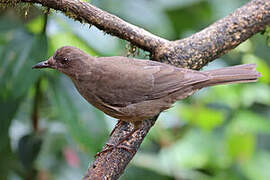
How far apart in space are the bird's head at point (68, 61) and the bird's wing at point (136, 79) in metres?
0.13

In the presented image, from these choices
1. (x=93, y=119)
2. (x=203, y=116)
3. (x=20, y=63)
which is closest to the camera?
(x=20, y=63)

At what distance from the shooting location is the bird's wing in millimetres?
3406

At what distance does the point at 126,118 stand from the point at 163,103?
0.32 m

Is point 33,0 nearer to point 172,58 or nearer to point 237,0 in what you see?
point 172,58

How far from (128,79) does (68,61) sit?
434 mm

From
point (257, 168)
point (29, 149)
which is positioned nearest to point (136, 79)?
point (29, 149)

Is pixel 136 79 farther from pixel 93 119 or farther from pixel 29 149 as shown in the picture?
pixel 29 149

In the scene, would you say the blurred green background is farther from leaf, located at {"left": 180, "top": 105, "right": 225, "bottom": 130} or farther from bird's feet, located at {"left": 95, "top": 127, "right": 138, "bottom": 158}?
bird's feet, located at {"left": 95, "top": 127, "right": 138, "bottom": 158}

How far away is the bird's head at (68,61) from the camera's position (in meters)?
3.32

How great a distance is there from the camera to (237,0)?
19.6 feet

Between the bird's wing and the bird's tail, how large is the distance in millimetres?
64

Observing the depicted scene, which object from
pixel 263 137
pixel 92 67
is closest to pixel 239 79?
pixel 92 67

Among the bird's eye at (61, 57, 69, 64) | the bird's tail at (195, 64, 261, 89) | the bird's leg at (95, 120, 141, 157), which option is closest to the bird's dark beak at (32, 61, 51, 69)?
the bird's eye at (61, 57, 69, 64)

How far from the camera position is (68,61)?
338 cm
